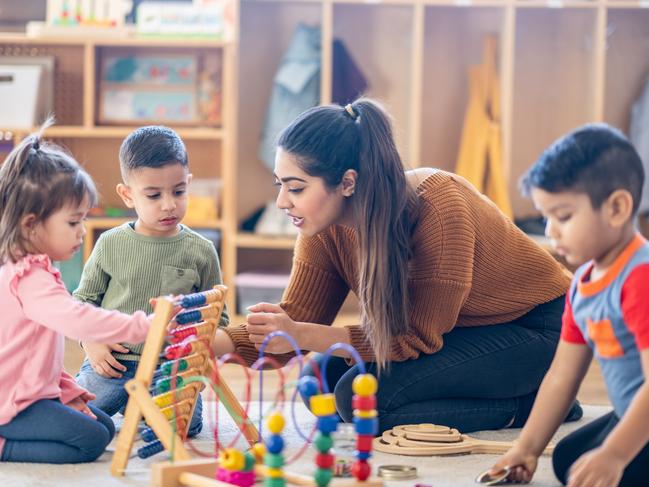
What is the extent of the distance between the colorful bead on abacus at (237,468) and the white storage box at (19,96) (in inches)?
101

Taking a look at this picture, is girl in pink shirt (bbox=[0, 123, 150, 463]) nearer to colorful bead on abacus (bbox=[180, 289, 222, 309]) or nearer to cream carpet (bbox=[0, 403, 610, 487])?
cream carpet (bbox=[0, 403, 610, 487])

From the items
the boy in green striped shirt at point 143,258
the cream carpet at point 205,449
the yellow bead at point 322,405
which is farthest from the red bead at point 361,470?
the boy in green striped shirt at point 143,258

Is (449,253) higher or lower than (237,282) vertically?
higher

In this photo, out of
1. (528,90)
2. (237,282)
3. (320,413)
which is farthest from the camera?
(528,90)

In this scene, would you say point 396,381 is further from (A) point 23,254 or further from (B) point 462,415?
(A) point 23,254

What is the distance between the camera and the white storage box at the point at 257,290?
389cm

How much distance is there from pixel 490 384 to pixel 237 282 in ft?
6.01

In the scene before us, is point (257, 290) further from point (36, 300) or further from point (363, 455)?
point (363, 455)

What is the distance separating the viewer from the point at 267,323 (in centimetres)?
197

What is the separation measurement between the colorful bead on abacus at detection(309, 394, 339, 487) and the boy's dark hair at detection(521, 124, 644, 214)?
0.47m

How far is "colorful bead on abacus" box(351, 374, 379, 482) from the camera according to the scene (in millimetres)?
1498

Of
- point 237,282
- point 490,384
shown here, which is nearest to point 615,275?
point 490,384

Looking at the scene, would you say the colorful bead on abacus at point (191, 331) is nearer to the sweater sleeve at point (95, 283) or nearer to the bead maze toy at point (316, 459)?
the bead maze toy at point (316, 459)

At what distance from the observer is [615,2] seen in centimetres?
396
